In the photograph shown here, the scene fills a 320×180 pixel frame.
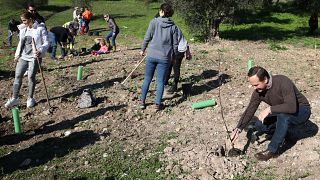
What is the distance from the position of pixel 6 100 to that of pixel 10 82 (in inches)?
66.9

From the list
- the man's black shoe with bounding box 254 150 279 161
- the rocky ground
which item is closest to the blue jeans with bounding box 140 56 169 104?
the rocky ground

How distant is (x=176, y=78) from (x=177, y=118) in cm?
163

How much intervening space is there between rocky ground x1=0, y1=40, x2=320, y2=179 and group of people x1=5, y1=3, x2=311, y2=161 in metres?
0.33

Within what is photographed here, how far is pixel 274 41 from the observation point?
17.3 m

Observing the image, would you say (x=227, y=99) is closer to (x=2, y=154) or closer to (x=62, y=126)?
(x=62, y=126)

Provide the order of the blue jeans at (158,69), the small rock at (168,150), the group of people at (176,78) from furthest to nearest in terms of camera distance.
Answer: the blue jeans at (158,69), the small rock at (168,150), the group of people at (176,78)

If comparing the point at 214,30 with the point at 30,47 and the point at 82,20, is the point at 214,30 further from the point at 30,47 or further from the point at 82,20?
the point at 30,47

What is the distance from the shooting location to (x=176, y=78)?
9.40 m

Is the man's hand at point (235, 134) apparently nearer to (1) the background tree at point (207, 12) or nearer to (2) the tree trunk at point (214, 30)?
(1) the background tree at point (207, 12)

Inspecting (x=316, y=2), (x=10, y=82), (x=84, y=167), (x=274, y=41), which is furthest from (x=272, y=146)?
(x=316, y=2)

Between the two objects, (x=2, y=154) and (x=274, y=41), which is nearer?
(x=2, y=154)

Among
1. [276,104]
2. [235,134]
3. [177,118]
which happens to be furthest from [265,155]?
[177,118]

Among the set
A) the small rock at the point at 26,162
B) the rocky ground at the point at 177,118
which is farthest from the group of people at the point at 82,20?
the small rock at the point at 26,162

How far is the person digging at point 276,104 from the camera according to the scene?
5426mm
